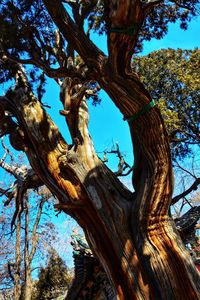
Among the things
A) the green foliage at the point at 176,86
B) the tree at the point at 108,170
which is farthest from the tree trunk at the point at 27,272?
the tree at the point at 108,170

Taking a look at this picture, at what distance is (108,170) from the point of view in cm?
379

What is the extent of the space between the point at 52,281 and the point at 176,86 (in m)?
8.73

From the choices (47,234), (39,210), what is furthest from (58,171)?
(47,234)

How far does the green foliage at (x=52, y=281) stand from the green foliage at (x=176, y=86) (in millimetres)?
6996

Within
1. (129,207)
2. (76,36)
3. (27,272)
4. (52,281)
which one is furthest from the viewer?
(27,272)

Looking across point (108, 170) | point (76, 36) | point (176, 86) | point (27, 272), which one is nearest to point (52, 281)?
point (27, 272)

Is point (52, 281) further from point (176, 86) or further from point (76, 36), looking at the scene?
point (76, 36)

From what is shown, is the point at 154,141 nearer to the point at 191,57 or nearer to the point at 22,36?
the point at 22,36

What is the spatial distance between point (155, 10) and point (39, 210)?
10672 millimetres

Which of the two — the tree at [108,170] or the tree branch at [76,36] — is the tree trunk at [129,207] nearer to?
the tree at [108,170]

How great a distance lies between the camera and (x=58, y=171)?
376cm

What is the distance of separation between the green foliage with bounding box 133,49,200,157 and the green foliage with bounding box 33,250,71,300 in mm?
6996

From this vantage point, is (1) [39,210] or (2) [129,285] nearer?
(2) [129,285]

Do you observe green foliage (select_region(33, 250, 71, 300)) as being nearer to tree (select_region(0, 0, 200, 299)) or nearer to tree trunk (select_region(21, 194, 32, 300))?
tree trunk (select_region(21, 194, 32, 300))
